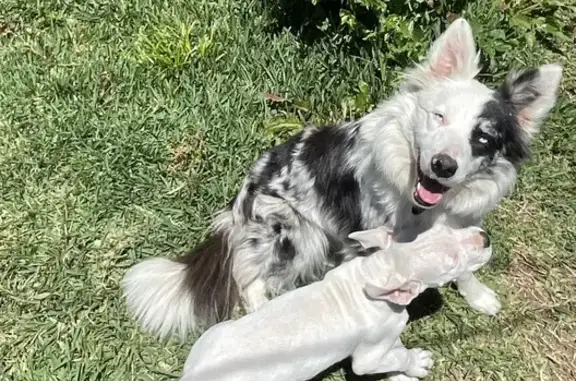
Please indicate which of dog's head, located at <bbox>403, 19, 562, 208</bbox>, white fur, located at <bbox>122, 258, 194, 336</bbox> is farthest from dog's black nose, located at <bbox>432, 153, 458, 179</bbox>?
white fur, located at <bbox>122, 258, 194, 336</bbox>

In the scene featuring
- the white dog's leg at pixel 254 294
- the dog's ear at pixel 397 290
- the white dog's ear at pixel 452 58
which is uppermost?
the white dog's ear at pixel 452 58

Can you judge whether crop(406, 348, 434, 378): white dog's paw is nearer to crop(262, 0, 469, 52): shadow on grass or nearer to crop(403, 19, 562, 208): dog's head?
crop(403, 19, 562, 208): dog's head

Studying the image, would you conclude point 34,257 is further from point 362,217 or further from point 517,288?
point 517,288

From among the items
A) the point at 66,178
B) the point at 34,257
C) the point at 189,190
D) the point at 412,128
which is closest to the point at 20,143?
the point at 66,178

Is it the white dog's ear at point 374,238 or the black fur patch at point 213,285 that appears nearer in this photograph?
the white dog's ear at point 374,238

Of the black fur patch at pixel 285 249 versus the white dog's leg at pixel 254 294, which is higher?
the black fur patch at pixel 285 249

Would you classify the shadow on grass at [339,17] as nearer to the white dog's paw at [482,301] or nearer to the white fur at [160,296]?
the white dog's paw at [482,301]

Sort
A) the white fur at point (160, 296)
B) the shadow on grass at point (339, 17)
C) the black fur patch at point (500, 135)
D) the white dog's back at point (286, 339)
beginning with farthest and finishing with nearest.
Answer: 1. the shadow on grass at point (339, 17)
2. the white fur at point (160, 296)
3. the black fur patch at point (500, 135)
4. the white dog's back at point (286, 339)

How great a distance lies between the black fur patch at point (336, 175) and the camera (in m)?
3.18

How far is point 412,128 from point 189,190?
1582 mm

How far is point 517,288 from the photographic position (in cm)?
373

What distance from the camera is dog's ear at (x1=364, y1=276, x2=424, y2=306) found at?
270cm

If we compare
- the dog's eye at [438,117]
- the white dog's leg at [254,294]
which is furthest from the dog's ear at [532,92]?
the white dog's leg at [254,294]

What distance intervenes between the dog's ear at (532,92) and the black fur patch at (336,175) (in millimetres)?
734
